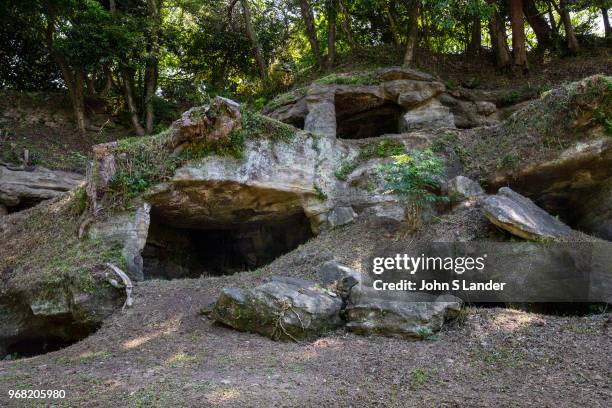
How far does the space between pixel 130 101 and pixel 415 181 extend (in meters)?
11.8

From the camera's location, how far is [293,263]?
8422mm

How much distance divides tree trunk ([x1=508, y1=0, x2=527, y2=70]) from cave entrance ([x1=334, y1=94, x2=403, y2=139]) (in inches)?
191

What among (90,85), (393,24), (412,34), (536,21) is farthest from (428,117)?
(90,85)

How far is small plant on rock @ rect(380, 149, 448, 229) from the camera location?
25.3 ft

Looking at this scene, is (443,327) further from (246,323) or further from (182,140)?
(182,140)

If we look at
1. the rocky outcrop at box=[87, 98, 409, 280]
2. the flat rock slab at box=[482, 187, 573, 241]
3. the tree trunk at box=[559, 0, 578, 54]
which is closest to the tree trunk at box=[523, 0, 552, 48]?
the tree trunk at box=[559, 0, 578, 54]

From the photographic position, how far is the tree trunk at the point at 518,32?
14.1 meters

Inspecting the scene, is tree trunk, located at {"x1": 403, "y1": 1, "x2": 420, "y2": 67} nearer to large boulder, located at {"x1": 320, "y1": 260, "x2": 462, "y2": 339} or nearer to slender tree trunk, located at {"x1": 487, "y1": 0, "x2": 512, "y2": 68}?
slender tree trunk, located at {"x1": 487, "y1": 0, "x2": 512, "y2": 68}

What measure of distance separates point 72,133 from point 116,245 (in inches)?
370

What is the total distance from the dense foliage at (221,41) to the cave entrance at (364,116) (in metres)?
1.99

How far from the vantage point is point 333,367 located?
16.5ft

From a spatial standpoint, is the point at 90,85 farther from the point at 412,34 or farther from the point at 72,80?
the point at 412,34

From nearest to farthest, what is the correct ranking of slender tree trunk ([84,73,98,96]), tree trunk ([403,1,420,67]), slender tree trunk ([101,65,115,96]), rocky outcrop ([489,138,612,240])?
rocky outcrop ([489,138,612,240]) < tree trunk ([403,1,420,67]) < slender tree trunk ([101,65,115,96]) < slender tree trunk ([84,73,98,96])

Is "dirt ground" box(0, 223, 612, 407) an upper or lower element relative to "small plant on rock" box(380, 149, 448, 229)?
lower
